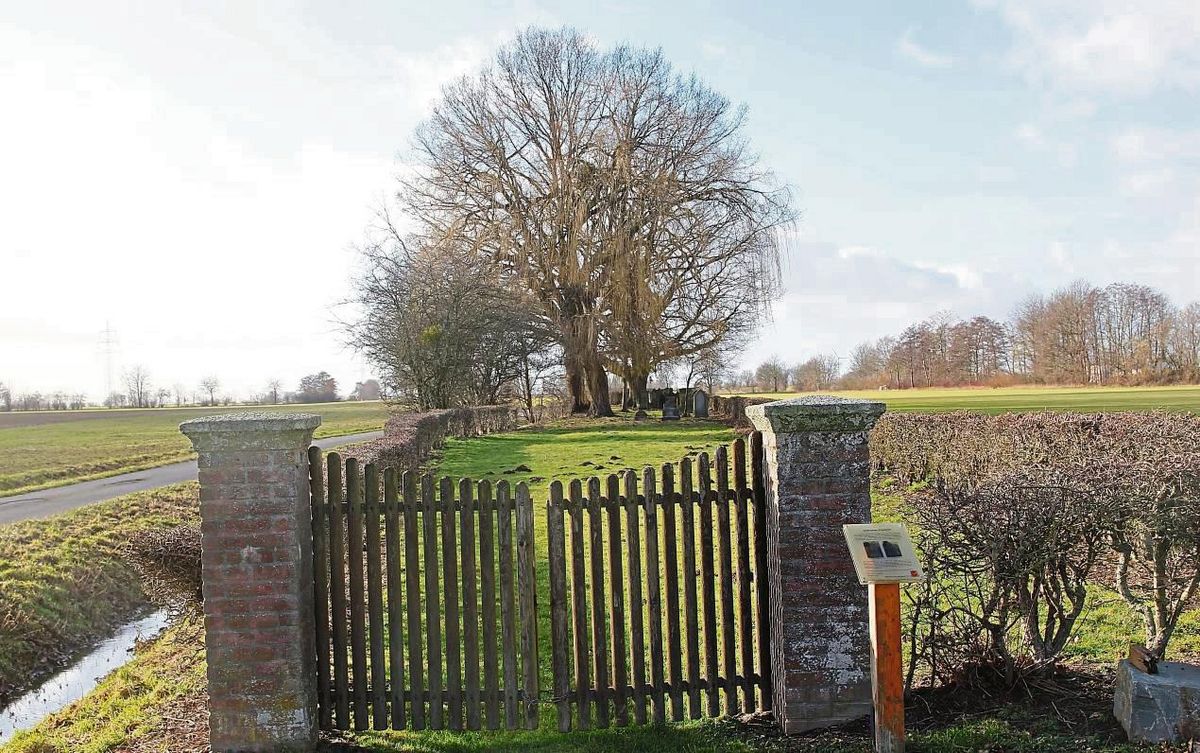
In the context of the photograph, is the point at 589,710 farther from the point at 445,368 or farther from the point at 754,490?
the point at 445,368

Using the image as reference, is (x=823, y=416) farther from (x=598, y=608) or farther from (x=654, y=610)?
(x=598, y=608)

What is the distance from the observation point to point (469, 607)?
4.48m

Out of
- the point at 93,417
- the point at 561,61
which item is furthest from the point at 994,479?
the point at 93,417

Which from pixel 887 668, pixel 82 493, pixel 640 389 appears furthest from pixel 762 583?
pixel 640 389

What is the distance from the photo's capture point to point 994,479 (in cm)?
471

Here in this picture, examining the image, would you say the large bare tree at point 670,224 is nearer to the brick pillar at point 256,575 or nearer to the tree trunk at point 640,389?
the tree trunk at point 640,389

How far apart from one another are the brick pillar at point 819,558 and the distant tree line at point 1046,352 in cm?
4626

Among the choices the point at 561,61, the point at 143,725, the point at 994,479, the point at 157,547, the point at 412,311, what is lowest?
the point at 143,725

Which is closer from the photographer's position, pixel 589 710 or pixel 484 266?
pixel 589 710

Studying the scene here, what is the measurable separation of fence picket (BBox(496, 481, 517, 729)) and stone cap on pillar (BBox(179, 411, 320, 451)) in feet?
3.71

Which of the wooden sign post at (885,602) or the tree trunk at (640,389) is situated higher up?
the tree trunk at (640,389)

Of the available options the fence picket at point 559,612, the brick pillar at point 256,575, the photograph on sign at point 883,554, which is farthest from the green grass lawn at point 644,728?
the photograph on sign at point 883,554

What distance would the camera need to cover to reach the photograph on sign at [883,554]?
3596 millimetres

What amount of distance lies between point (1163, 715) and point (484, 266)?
27800 millimetres
